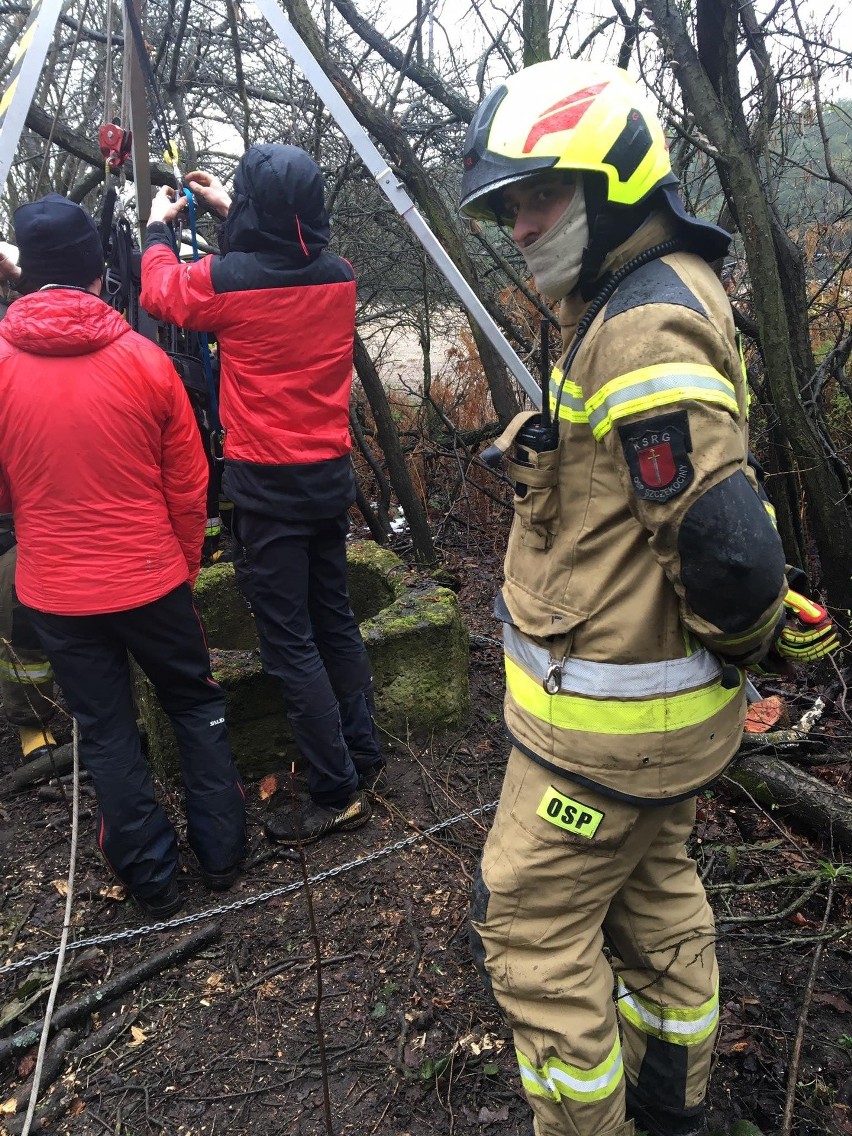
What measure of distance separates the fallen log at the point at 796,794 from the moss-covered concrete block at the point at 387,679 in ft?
4.57

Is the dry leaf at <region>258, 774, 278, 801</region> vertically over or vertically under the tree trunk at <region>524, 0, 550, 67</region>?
under

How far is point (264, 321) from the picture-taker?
2.80 metres

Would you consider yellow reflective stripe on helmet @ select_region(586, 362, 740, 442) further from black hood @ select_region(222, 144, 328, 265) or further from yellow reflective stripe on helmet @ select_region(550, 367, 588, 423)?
black hood @ select_region(222, 144, 328, 265)

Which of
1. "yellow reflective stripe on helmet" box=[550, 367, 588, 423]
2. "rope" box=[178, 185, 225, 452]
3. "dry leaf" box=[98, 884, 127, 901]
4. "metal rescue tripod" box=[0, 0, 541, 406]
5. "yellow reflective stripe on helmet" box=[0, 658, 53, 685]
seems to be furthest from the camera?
"yellow reflective stripe on helmet" box=[0, 658, 53, 685]

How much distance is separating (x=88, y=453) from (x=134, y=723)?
104 cm

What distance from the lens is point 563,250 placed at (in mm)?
1536

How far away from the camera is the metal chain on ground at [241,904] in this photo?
8.75 ft

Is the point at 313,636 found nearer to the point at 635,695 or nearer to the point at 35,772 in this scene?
the point at 35,772

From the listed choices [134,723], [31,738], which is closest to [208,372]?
[134,723]

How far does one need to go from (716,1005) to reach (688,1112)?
0.94ft

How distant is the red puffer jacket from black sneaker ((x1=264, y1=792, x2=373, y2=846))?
1.16 m

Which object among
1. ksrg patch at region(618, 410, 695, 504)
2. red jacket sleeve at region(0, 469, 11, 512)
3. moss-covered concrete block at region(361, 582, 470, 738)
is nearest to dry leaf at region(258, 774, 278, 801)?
moss-covered concrete block at region(361, 582, 470, 738)

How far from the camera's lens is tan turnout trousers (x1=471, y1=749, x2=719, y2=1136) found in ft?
5.25

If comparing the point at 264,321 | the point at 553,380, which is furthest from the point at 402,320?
the point at 553,380
